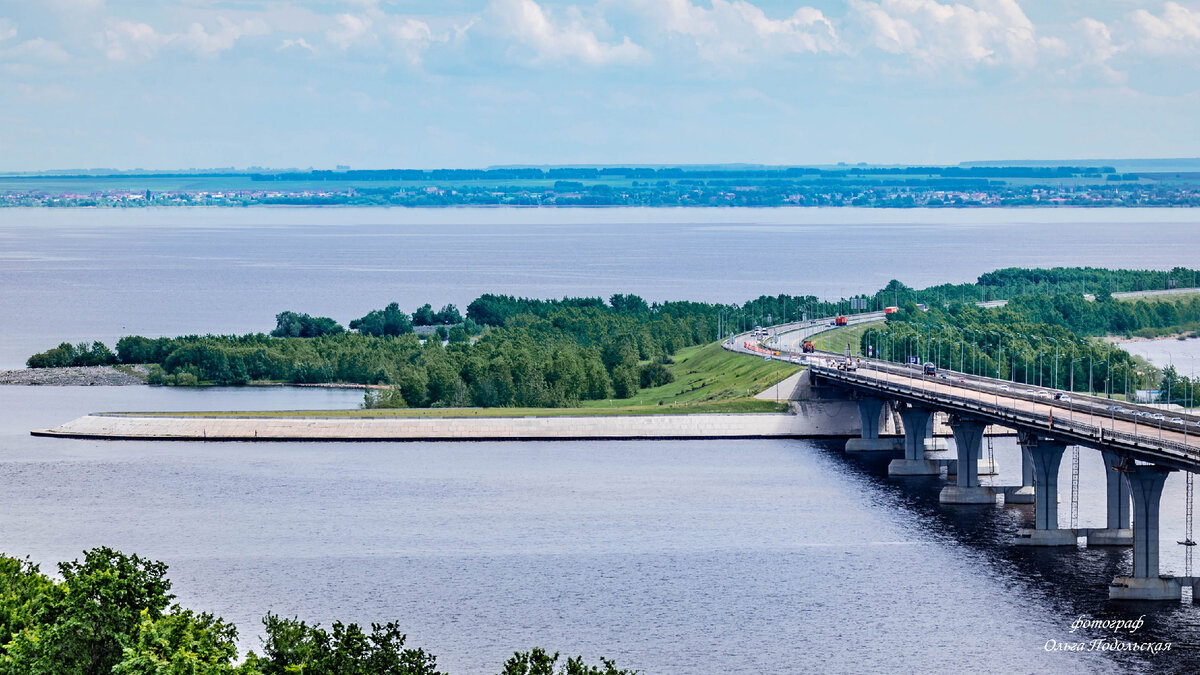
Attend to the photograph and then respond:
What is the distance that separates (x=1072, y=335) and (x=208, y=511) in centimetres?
11536

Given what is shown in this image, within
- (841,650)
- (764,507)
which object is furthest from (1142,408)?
(841,650)

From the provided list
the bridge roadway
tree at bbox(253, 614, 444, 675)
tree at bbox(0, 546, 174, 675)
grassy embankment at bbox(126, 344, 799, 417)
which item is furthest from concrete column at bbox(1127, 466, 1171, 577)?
grassy embankment at bbox(126, 344, 799, 417)

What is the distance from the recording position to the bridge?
245ft

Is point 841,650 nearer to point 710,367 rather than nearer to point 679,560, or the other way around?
point 679,560

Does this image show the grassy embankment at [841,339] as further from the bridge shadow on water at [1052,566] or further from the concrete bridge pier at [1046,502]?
the concrete bridge pier at [1046,502]

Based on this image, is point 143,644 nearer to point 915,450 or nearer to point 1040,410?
point 1040,410

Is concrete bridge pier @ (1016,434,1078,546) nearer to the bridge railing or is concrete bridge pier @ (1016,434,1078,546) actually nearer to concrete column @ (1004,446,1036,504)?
the bridge railing

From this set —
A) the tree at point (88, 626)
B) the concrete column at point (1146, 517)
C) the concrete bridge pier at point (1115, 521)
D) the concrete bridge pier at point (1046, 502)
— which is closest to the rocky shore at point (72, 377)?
the concrete bridge pier at point (1046, 502)

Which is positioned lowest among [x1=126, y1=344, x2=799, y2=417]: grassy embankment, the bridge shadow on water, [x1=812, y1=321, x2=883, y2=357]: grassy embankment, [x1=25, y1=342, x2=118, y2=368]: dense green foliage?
the bridge shadow on water

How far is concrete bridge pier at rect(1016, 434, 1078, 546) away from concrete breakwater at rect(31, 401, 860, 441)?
157 feet

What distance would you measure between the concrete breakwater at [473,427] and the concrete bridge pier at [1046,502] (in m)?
47.9

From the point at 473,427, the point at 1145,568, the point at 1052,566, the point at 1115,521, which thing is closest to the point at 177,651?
the point at 1145,568

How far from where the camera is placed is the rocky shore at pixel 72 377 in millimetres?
177875

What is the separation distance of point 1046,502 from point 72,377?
123446mm
